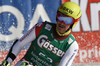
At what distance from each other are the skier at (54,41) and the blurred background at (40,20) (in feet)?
6.93

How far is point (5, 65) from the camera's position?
2850 millimetres

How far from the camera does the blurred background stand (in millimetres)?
5363

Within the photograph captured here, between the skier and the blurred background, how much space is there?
6.93 ft

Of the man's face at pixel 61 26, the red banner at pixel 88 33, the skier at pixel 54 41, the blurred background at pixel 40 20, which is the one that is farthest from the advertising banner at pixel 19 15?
the man's face at pixel 61 26

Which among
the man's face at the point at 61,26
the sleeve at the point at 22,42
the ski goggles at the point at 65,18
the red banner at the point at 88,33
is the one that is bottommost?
the red banner at the point at 88,33

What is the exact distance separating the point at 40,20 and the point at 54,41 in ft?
7.30

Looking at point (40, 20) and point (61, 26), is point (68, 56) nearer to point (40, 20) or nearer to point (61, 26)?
point (61, 26)

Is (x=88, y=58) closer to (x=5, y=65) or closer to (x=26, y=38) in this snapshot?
(x=26, y=38)

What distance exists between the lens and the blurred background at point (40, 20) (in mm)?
5363

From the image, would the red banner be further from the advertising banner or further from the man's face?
the man's face

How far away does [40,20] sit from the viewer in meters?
5.47

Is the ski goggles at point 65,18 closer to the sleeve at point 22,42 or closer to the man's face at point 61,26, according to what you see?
the man's face at point 61,26

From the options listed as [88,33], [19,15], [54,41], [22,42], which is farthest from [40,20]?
[22,42]

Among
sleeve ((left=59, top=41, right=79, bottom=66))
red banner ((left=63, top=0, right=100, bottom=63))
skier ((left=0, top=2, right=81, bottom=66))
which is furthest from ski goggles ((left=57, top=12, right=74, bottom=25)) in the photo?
red banner ((left=63, top=0, right=100, bottom=63))
